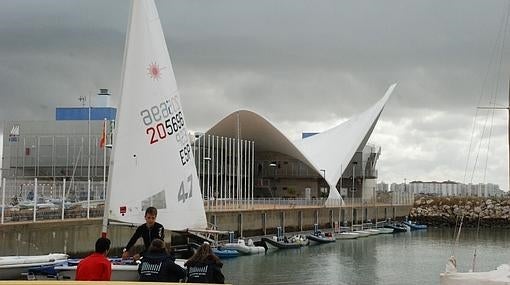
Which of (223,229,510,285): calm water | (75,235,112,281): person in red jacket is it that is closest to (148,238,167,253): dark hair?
(75,235,112,281): person in red jacket

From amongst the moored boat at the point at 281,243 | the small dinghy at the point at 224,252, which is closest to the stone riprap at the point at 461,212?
the moored boat at the point at 281,243

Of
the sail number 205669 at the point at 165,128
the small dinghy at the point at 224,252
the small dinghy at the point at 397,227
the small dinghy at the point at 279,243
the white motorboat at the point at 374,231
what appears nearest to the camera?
the sail number 205669 at the point at 165,128

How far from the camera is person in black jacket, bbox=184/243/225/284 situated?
7.71 m

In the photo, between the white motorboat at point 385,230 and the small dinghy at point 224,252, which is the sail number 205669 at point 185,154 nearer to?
the small dinghy at point 224,252

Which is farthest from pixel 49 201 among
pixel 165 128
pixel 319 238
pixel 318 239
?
pixel 319 238

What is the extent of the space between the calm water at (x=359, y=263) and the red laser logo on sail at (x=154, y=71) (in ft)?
56.5

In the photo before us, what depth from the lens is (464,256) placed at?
44.8m

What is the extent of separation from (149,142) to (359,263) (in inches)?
1149

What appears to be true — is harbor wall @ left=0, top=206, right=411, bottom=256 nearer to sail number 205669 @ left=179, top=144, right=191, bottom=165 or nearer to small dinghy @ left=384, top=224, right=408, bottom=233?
sail number 205669 @ left=179, top=144, right=191, bottom=165

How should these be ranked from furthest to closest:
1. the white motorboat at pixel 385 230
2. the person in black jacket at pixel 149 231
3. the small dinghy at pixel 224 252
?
the white motorboat at pixel 385 230, the small dinghy at pixel 224 252, the person in black jacket at pixel 149 231

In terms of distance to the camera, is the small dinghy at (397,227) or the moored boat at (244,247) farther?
the small dinghy at (397,227)

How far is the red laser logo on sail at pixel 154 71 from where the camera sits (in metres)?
12.4

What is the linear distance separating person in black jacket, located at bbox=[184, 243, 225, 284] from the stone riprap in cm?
8399

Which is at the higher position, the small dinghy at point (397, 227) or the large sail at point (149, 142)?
the large sail at point (149, 142)
